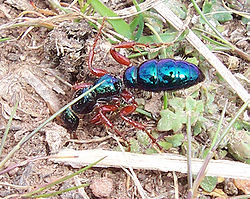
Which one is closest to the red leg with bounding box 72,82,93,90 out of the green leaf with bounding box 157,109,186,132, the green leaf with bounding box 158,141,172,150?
the green leaf with bounding box 157,109,186,132

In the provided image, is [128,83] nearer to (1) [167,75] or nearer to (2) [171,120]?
(1) [167,75]

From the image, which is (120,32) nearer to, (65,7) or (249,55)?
(65,7)

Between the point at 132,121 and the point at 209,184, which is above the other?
the point at 132,121

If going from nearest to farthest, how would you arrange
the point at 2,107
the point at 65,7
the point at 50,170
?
the point at 50,170 < the point at 2,107 < the point at 65,7

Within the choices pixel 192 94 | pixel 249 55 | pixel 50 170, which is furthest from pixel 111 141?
pixel 249 55

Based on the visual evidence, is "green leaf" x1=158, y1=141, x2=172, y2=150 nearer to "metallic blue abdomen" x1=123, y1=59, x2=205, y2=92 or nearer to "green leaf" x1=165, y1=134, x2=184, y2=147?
"green leaf" x1=165, y1=134, x2=184, y2=147

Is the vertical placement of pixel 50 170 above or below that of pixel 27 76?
below

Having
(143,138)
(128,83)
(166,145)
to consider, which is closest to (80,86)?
(128,83)
